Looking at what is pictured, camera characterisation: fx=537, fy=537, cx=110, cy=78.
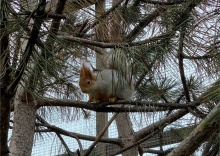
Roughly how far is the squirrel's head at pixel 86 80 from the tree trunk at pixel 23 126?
1.00 feet

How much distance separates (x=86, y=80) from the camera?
210 centimetres

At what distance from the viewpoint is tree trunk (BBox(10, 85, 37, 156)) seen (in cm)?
176

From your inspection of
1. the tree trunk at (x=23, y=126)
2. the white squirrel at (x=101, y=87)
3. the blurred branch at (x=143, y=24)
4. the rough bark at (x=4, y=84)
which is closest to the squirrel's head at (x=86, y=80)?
the white squirrel at (x=101, y=87)

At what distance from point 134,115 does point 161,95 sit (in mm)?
143

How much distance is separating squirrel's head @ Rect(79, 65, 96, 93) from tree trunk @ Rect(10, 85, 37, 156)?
1.00 ft

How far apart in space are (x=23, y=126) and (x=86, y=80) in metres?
0.39

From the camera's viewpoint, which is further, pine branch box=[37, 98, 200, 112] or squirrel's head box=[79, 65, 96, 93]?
squirrel's head box=[79, 65, 96, 93]

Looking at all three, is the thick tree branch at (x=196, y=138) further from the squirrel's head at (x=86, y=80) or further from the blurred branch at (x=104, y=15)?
the squirrel's head at (x=86, y=80)

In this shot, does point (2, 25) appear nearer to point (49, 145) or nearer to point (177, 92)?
point (177, 92)

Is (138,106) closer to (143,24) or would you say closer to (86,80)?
(143,24)

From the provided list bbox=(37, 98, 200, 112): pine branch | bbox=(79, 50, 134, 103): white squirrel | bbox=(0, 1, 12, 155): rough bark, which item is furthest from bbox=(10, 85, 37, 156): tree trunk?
bbox=(0, 1, 12, 155): rough bark

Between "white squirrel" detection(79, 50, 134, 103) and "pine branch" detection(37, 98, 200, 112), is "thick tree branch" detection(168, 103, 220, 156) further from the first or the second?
"white squirrel" detection(79, 50, 134, 103)

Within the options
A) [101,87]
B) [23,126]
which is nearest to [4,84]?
[23,126]

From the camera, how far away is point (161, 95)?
1860 mm
